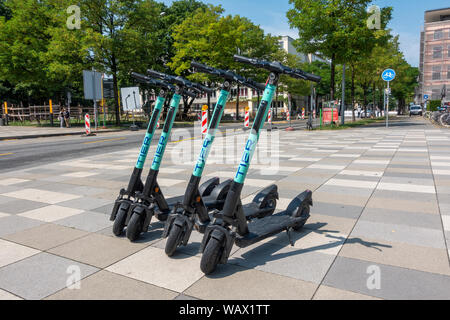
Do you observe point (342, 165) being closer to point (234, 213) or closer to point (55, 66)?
point (234, 213)

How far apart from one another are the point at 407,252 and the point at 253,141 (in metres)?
1.77

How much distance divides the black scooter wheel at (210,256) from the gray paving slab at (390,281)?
85 centimetres

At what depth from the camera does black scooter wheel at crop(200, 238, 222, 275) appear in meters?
2.74

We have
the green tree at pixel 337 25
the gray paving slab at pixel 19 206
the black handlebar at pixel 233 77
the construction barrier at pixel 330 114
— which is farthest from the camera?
the construction barrier at pixel 330 114

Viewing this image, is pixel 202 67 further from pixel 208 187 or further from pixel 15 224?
pixel 15 224

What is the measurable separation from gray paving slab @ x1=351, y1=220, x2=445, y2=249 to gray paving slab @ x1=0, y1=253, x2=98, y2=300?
2.73 m

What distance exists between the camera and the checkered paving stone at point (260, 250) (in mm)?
2562

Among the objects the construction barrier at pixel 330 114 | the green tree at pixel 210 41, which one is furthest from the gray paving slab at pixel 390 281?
the green tree at pixel 210 41

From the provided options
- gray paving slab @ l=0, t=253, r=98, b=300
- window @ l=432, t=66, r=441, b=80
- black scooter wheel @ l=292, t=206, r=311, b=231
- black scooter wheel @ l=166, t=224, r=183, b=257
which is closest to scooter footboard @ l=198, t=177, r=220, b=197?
black scooter wheel @ l=292, t=206, r=311, b=231

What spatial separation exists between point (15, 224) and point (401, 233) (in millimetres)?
4369

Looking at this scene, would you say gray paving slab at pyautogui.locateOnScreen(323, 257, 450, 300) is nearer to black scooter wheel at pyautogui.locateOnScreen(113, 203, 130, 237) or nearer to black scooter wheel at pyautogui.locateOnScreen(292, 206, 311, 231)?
black scooter wheel at pyautogui.locateOnScreen(292, 206, 311, 231)

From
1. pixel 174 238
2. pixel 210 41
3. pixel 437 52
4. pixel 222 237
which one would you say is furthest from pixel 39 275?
pixel 437 52

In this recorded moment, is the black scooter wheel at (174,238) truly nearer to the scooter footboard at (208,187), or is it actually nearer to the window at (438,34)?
the scooter footboard at (208,187)
